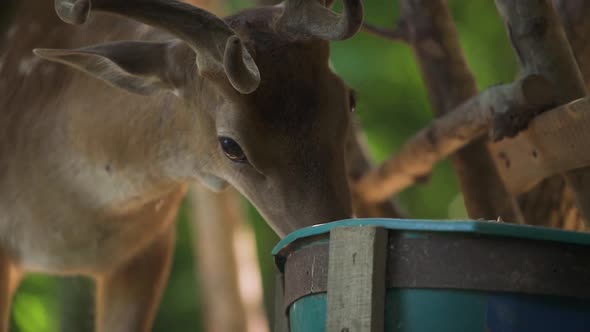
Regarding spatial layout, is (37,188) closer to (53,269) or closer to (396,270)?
(53,269)

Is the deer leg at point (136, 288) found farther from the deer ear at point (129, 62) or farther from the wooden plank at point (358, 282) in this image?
the wooden plank at point (358, 282)

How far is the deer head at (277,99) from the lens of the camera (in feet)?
9.72

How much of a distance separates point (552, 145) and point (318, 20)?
31.1 inches

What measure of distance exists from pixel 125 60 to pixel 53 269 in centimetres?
107

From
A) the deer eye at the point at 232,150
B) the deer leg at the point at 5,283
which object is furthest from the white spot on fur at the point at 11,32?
the deer eye at the point at 232,150

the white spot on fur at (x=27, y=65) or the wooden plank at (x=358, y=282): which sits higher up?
the white spot on fur at (x=27, y=65)

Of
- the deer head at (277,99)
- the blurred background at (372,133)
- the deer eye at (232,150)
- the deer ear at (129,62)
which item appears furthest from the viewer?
the blurred background at (372,133)

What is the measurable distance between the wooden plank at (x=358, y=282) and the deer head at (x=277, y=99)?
80 centimetres

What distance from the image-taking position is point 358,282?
2096 millimetres

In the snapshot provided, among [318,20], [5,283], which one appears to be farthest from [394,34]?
[5,283]

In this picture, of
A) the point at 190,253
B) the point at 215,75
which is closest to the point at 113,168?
the point at 215,75

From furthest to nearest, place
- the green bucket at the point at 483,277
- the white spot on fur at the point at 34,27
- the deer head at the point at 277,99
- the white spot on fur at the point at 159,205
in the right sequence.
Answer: the white spot on fur at the point at 34,27
the white spot on fur at the point at 159,205
the deer head at the point at 277,99
the green bucket at the point at 483,277

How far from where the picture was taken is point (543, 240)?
203 cm

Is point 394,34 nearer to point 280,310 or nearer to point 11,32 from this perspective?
point 11,32
